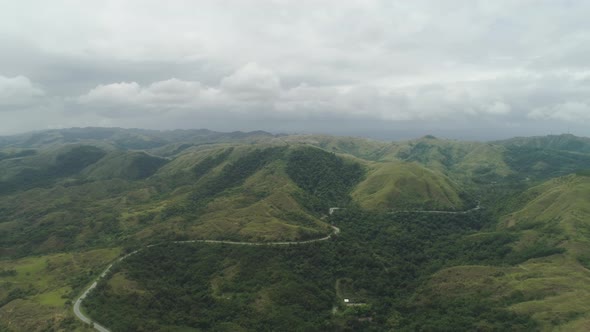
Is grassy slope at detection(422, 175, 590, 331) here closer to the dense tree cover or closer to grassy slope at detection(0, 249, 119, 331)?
the dense tree cover

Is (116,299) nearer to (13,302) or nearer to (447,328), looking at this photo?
(13,302)

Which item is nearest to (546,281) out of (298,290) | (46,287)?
(298,290)

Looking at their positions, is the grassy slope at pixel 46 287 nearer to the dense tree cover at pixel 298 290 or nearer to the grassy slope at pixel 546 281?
the dense tree cover at pixel 298 290

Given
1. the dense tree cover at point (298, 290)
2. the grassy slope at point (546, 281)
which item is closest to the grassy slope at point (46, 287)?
the dense tree cover at point (298, 290)

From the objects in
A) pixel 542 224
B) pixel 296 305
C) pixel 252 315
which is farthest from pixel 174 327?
pixel 542 224

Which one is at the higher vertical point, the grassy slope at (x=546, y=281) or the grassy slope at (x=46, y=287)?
the grassy slope at (x=546, y=281)

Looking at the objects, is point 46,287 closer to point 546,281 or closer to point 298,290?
point 298,290
